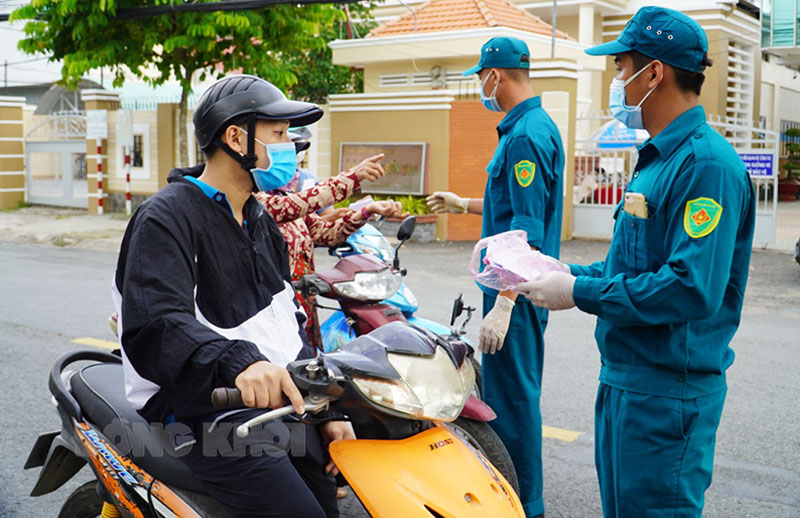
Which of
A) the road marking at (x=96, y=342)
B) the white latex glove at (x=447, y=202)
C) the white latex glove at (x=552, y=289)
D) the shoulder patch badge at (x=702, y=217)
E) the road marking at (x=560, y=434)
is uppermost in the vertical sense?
the shoulder patch badge at (x=702, y=217)

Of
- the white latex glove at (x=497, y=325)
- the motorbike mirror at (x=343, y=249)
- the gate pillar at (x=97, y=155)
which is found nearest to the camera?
the white latex glove at (x=497, y=325)

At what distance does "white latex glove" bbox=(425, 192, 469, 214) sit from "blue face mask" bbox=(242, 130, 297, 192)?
162 centimetres

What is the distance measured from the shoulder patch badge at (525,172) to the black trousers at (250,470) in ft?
5.51

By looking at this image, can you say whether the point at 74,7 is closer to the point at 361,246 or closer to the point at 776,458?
the point at 361,246

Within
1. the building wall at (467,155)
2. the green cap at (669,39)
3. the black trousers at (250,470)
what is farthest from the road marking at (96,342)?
the building wall at (467,155)

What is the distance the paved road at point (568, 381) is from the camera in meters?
4.37

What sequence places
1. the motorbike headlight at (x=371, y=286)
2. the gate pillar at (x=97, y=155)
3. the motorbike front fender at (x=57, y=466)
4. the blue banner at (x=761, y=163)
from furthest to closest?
the gate pillar at (x=97, y=155), the blue banner at (x=761, y=163), the motorbike headlight at (x=371, y=286), the motorbike front fender at (x=57, y=466)

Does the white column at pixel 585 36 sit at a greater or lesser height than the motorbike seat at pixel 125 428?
greater

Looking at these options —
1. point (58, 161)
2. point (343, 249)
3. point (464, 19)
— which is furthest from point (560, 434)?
point (58, 161)

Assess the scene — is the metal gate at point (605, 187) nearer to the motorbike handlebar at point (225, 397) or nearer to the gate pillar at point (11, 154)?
the motorbike handlebar at point (225, 397)

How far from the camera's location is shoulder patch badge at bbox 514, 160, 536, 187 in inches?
149

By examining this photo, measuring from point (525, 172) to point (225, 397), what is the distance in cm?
207

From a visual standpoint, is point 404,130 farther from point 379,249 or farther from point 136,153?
point 379,249

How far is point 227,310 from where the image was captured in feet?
8.57
